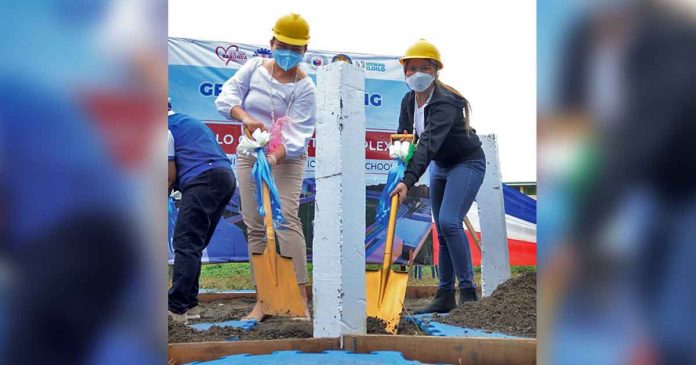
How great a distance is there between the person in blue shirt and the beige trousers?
41 centimetres

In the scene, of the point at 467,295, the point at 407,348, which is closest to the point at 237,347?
the point at 407,348

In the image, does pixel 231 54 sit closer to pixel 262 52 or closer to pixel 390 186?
pixel 262 52

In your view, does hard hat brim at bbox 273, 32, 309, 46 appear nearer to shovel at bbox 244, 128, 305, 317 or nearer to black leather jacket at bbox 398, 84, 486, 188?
black leather jacket at bbox 398, 84, 486, 188

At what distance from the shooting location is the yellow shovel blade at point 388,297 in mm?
3939

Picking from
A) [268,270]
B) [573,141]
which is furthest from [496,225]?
[573,141]

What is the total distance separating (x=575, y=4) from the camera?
40.2 inches

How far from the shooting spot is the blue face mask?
4.75 m

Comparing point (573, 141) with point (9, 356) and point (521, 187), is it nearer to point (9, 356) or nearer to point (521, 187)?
point (9, 356)

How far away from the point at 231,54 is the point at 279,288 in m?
3.93

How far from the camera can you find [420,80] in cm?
Result: 505

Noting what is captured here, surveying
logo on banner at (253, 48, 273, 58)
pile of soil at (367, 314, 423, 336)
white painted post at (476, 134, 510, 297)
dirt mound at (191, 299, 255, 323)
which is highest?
logo on banner at (253, 48, 273, 58)

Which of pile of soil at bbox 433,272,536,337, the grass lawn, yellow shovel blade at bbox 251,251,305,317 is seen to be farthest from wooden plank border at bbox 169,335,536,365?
the grass lawn

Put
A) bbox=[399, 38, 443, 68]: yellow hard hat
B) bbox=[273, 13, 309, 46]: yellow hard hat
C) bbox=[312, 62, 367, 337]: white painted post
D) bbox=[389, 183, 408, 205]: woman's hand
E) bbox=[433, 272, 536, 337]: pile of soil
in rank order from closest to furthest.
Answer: bbox=[312, 62, 367, 337]: white painted post, bbox=[433, 272, 536, 337]: pile of soil, bbox=[389, 183, 408, 205]: woman's hand, bbox=[273, 13, 309, 46]: yellow hard hat, bbox=[399, 38, 443, 68]: yellow hard hat

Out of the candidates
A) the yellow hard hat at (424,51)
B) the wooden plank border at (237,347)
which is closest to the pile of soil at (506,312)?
the wooden plank border at (237,347)
